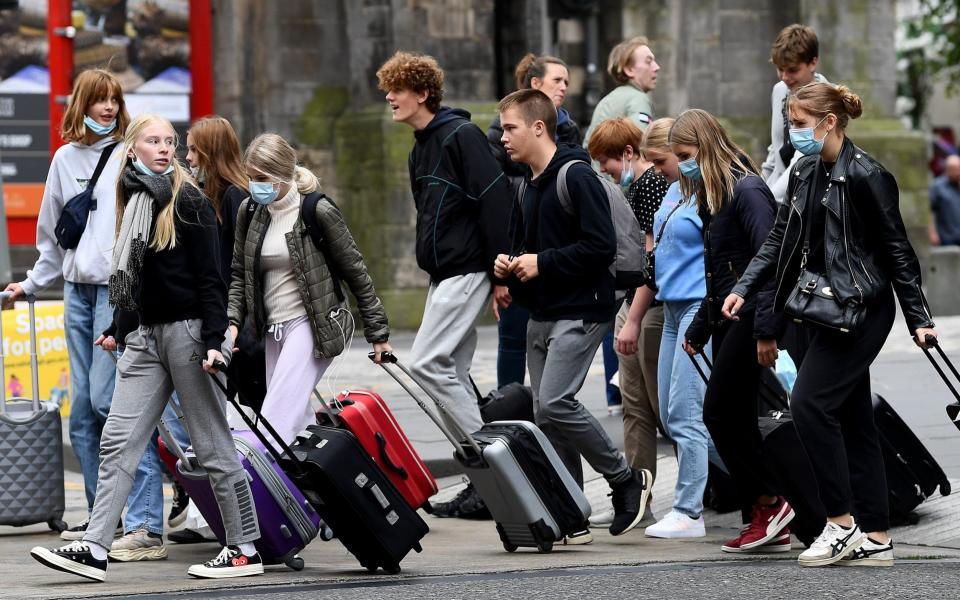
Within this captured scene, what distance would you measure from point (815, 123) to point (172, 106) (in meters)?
12.7

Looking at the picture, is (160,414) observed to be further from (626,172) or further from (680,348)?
(626,172)

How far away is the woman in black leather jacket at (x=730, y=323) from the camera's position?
24.1 feet

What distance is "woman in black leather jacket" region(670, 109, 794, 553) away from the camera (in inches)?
290

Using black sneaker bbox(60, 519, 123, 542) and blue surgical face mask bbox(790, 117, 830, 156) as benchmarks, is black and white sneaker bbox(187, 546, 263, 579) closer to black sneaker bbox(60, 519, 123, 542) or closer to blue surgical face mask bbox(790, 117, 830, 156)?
black sneaker bbox(60, 519, 123, 542)

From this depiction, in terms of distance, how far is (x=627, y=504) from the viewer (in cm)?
812

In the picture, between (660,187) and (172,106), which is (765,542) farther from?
(172,106)

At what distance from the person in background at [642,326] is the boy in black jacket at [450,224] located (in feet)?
2.18

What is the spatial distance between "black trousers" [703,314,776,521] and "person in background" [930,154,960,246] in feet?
46.4

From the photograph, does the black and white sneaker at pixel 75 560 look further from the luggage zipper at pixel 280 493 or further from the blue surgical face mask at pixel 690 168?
the blue surgical face mask at pixel 690 168

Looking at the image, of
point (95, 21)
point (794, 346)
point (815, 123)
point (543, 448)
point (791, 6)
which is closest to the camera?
point (815, 123)

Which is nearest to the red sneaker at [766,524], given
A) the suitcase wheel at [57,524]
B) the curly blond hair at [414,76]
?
the curly blond hair at [414,76]

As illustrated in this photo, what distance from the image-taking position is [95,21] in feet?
59.9

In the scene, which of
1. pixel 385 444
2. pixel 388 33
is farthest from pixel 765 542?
pixel 388 33

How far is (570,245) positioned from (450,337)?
935mm
